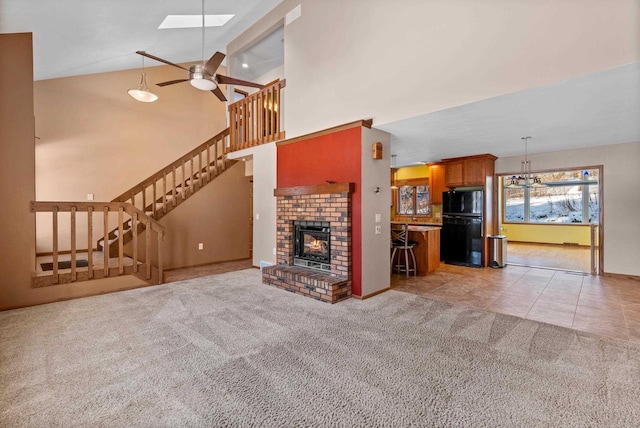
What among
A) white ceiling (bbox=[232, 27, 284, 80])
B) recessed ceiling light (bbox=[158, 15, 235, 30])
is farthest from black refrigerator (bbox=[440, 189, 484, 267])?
recessed ceiling light (bbox=[158, 15, 235, 30])

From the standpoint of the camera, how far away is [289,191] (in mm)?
5227

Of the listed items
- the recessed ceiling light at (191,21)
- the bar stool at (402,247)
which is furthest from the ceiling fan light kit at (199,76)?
the bar stool at (402,247)

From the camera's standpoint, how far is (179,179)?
730 centimetres

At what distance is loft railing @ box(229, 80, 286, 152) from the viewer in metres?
5.87

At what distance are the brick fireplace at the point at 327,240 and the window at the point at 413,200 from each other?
A: 5.48 m

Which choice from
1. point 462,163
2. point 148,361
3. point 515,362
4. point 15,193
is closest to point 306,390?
point 148,361

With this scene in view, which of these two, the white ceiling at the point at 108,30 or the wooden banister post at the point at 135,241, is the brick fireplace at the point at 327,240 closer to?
the wooden banister post at the point at 135,241

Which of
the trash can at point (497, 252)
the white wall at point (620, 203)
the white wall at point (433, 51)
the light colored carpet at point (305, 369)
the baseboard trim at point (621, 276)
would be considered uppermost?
the white wall at point (433, 51)

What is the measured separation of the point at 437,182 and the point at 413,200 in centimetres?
175

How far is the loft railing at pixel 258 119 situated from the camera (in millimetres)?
5867

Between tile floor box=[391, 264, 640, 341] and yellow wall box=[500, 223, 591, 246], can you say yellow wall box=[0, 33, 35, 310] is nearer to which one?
tile floor box=[391, 264, 640, 341]

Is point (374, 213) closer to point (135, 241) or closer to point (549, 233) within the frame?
point (135, 241)

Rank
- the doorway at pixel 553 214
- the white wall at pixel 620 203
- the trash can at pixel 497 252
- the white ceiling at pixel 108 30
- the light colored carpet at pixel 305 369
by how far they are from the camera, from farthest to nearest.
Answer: the doorway at pixel 553 214, the trash can at pixel 497 252, the white wall at pixel 620 203, the white ceiling at pixel 108 30, the light colored carpet at pixel 305 369

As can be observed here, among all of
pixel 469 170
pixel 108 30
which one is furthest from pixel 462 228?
pixel 108 30
